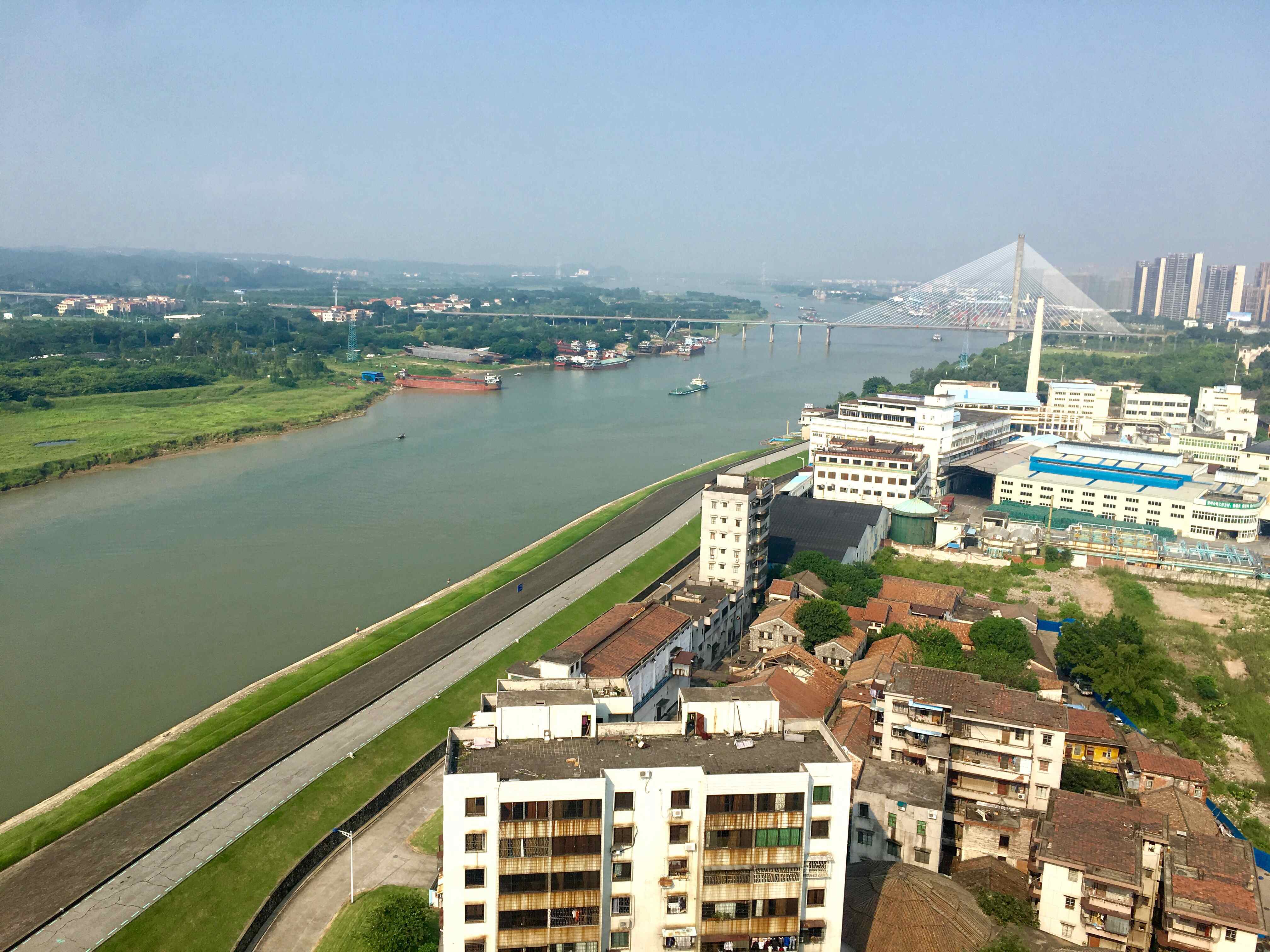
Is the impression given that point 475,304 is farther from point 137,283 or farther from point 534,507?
point 534,507

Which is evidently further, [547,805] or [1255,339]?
[1255,339]

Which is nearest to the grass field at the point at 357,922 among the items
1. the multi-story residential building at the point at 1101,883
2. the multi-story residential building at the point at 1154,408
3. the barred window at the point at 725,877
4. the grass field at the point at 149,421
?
the barred window at the point at 725,877

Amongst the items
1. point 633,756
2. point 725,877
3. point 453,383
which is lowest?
point 453,383

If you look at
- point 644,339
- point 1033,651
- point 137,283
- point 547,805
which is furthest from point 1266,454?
point 137,283

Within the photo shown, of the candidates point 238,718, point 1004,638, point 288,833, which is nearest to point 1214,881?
point 1004,638

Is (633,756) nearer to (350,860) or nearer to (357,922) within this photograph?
(357,922)

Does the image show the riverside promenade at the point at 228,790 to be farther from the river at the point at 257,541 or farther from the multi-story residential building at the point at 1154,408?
the multi-story residential building at the point at 1154,408
